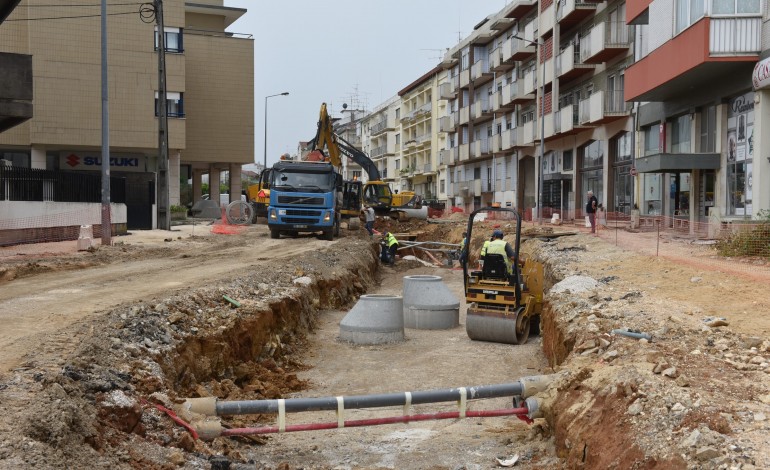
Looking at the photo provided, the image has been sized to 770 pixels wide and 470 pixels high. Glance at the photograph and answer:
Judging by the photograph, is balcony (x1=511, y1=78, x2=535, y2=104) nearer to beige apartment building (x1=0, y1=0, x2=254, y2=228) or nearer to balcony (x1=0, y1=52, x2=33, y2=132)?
beige apartment building (x1=0, y1=0, x2=254, y2=228)

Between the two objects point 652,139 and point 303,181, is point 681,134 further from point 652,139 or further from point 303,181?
point 303,181

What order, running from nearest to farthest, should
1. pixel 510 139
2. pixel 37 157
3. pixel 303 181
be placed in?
pixel 303 181 < pixel 37 157 < pixel 510 139

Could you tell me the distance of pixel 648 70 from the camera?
80.8ft

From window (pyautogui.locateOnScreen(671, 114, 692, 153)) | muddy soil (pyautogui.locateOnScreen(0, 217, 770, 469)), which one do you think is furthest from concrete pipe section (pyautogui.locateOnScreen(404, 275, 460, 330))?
window (pyautogui.locateOnScreen(671, 114, 692, 153))

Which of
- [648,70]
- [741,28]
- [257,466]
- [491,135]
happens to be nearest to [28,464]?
[257,466]

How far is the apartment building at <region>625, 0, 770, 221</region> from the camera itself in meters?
19.8

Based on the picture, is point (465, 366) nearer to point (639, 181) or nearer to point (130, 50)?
point (639, 181)

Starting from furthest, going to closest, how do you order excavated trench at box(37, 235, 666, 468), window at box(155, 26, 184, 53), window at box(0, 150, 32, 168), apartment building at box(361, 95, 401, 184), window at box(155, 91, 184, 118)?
apartment building at box(361, 95, 401, 184), window at box(0, 150, 32, 168), window at box(155, 26, 184, 53), window at box(155, 91, 184, 118), excavated trench at box(37, 235, 666, 468)

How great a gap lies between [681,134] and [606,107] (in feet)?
26.5

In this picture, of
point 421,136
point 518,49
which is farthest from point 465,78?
point 421,136

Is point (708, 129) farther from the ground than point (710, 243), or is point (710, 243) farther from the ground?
point (708, 129)

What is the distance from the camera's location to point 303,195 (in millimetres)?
25531

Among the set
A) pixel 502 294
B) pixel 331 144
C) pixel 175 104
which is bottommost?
pixel 502 294

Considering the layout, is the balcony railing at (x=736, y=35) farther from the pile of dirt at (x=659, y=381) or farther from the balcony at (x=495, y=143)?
the balcony at (x=495, y=143)
